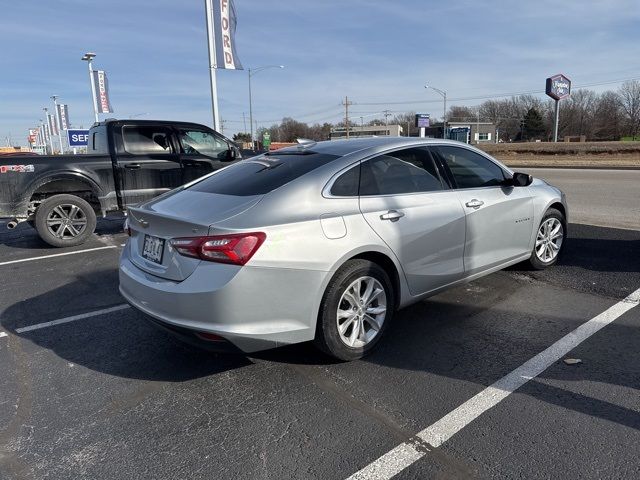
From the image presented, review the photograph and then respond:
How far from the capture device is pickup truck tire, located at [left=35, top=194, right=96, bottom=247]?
761 cm

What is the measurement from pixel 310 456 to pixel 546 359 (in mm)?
1963

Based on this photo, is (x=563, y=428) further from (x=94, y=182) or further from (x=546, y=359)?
(x=94, y=182)

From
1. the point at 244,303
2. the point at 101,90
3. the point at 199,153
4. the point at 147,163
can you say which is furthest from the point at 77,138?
the point at 244,303

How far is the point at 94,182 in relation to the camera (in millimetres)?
7879

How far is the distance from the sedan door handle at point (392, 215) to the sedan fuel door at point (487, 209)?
862 mm

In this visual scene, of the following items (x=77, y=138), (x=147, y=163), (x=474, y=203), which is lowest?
(x=474, y=203)

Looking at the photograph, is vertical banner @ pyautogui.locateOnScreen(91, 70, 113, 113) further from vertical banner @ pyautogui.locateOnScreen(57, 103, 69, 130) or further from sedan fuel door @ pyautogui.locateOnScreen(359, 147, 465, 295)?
sedan fuel door @ pyautogui.locateOnScreen(359, 147, 465, 295)

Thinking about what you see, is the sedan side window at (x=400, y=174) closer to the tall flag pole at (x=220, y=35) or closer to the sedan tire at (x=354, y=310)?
the sedan tire at (x=354, y=310)

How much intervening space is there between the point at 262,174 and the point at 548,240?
3.57 m

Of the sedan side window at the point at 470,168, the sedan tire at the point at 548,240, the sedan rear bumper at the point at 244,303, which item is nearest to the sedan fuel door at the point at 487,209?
the sedan side window at the point at 470,168

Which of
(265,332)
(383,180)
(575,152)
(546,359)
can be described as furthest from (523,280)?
(575,152)

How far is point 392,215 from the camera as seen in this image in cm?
372

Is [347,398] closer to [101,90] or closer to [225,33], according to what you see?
[225,33]

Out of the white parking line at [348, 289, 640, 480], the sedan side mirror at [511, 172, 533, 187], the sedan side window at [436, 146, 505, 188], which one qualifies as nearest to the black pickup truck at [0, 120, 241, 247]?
the sedan side window at [436, 146, 505, 188]
